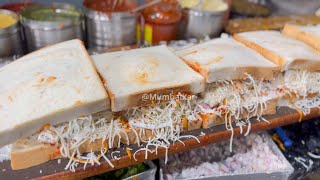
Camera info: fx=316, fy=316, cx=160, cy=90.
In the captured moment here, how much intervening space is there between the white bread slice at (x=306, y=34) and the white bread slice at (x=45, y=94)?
1595mm

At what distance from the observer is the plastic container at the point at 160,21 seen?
2.85m

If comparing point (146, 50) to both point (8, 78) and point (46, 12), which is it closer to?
point (8, 78)

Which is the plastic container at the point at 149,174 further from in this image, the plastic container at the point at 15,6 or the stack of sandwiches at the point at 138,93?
the plastic container at the point at 15,6

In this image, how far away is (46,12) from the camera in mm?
2836

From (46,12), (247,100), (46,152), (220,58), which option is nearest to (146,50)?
(220,58)

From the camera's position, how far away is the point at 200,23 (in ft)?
9.93

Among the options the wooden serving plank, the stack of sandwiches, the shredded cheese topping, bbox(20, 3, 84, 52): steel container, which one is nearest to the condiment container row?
bbox(20, 3, 84, 52): steel container

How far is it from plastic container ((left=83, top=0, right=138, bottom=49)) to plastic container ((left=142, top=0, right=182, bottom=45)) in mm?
178

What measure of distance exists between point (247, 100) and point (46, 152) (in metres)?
1.19

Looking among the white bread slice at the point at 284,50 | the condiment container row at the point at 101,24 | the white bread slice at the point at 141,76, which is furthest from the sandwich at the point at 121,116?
the condiment container row at the point at 101,24

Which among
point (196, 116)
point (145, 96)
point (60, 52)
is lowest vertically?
point (196, 116)

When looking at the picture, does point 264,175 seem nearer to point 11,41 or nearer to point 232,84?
point 232,84

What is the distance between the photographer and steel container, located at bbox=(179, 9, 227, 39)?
3.00 meters

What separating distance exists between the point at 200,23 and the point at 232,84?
49.6 inches
